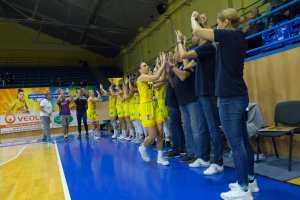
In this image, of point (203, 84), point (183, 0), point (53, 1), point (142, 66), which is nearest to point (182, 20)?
point (183, 0)

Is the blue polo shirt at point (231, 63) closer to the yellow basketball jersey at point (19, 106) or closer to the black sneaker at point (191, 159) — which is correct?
the black sneaker at point (191, 159)

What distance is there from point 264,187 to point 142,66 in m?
2.61

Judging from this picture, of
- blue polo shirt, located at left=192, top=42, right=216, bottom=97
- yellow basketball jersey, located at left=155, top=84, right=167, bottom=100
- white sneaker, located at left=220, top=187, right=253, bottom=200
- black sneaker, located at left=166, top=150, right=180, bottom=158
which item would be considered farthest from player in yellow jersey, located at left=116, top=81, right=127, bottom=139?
white sneaker, located at left=220, top=187, right=253, bottom=200

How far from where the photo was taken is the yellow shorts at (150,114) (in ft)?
13.7

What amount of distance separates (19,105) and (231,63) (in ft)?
43.0

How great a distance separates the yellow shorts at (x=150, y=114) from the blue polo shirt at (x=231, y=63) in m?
1.93

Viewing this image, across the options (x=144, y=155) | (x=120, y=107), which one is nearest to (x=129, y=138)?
(x=120, y=107)

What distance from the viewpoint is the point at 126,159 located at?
4.93 metres

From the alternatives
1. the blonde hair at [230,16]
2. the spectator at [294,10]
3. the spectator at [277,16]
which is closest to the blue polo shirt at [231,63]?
the blonde hair at [230,16]

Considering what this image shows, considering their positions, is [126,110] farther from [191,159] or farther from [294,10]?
[294,10]

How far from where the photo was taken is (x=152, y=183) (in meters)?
3.18

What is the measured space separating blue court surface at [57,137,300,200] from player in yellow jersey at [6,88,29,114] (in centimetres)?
983

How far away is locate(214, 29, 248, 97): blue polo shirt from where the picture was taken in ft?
7.59

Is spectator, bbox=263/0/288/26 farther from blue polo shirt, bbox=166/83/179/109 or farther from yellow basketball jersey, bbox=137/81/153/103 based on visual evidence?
yellow basketball jersey, bbox=137/81/153/103
